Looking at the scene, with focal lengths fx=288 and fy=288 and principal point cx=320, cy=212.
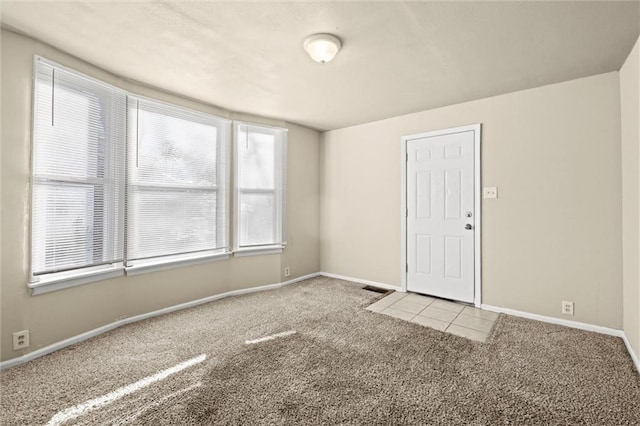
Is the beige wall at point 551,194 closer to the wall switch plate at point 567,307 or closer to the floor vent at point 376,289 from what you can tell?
the wall switch plate at point 567,307

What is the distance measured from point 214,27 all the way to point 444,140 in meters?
2.86

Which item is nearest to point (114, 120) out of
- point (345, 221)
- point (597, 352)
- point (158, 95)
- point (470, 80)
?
point (158, 95)

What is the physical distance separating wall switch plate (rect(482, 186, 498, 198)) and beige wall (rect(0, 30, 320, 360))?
3104mm

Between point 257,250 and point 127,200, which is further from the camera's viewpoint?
point 257,250

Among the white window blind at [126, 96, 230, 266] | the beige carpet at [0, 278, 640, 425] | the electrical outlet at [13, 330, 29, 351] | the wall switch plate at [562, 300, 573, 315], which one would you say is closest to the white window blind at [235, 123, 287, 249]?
the white window blind at [126, 96, 230, 266]

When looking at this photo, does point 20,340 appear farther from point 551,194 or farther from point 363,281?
point 551,194

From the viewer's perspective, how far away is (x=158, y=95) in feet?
10.3

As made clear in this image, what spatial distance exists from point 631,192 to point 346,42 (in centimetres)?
260

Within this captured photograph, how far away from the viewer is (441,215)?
371 centimetres

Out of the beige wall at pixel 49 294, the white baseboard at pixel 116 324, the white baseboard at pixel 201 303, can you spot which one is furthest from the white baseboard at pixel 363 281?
the beige wall at pixel 49 294

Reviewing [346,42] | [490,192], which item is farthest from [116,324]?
[490,192]

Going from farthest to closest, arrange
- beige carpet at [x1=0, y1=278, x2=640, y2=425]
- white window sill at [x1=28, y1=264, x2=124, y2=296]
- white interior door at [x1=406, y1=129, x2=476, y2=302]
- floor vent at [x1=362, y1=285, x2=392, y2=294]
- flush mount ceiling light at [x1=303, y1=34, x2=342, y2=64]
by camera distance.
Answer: floor vent at [x1=362, y1=285, x2=392, y2=294] → white interior door at [x1=406, y1=129, x2=476, y2=302] → white window sill at [x1=28, y1=264, x2=124, y2=296] → flush mount ceiling light at [x1=303, y1=34, x2=342, y2=64] → beige carpet at [x1=0, y1=278, x2=640, y2=425]

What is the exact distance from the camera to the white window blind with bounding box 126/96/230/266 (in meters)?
2.97

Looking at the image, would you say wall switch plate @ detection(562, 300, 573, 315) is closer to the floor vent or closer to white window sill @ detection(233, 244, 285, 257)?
the floor vent
